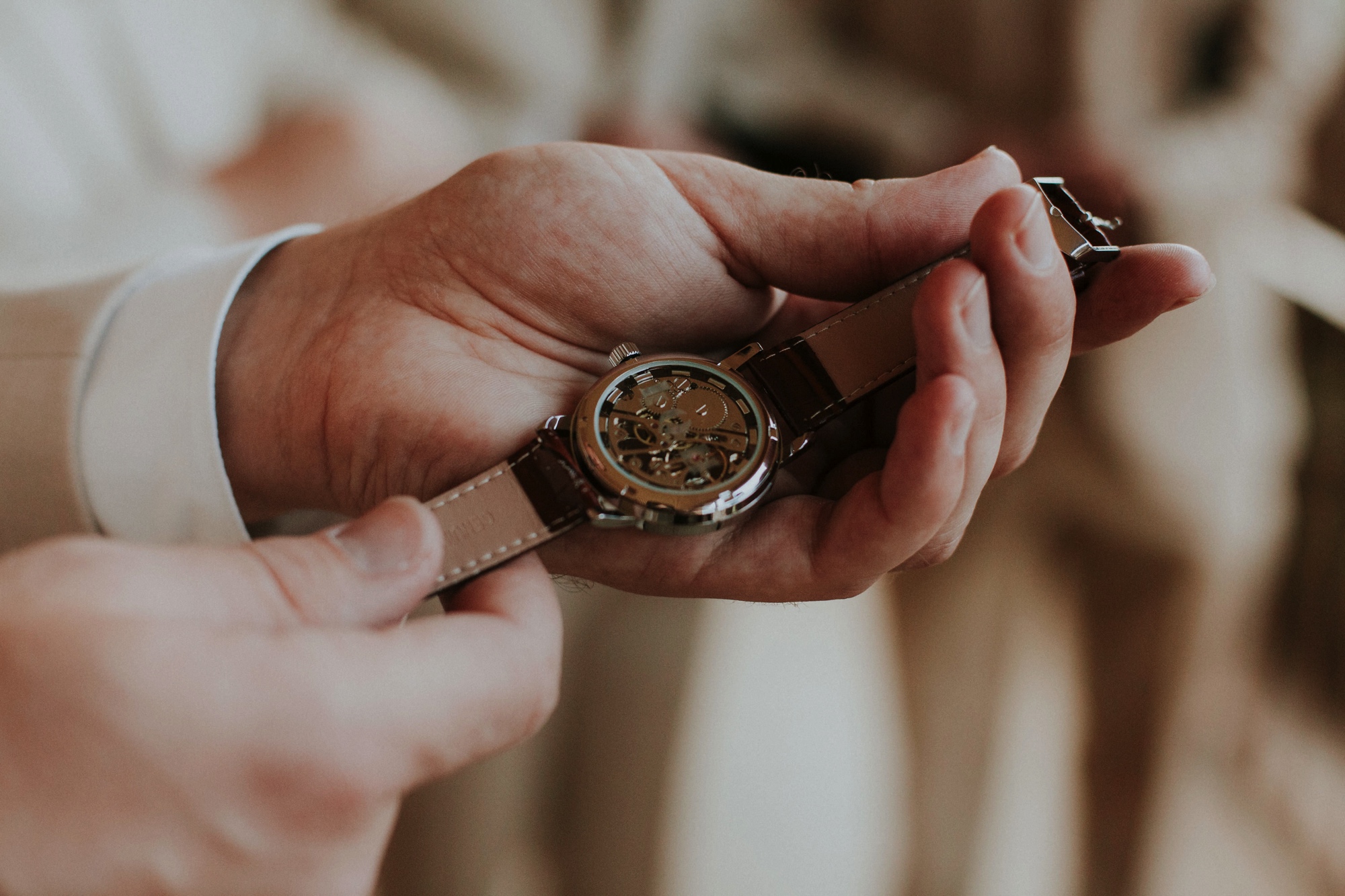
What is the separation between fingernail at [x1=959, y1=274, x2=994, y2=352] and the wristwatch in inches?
4.0

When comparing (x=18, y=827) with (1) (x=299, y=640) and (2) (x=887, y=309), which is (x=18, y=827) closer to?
(1) (x=299, y=640)

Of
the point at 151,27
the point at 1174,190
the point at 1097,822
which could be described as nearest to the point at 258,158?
the point at 151,27

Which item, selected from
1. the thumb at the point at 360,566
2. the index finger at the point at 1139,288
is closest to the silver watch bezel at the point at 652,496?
the thumb at the point at 360,566

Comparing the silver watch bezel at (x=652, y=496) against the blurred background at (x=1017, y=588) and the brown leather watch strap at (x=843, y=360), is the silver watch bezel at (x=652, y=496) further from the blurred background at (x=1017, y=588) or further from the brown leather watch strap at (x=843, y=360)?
the blurred background at (x=1017, y=588)

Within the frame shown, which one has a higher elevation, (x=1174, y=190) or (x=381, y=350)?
(x=381, y=350)

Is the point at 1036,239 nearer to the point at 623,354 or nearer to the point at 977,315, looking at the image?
the point at 977,315

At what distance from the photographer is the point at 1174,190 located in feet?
4.21

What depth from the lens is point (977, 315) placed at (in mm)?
487

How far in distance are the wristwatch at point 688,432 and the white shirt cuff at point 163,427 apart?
0.85ft

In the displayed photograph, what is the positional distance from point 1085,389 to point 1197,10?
593 millimetres

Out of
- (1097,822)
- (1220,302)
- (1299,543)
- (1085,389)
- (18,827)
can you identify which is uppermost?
(18,827)

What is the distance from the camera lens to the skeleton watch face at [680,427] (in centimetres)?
54

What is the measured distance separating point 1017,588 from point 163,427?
1.06 meters

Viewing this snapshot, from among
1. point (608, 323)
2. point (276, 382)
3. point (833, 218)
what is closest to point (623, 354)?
point (608, 323)
